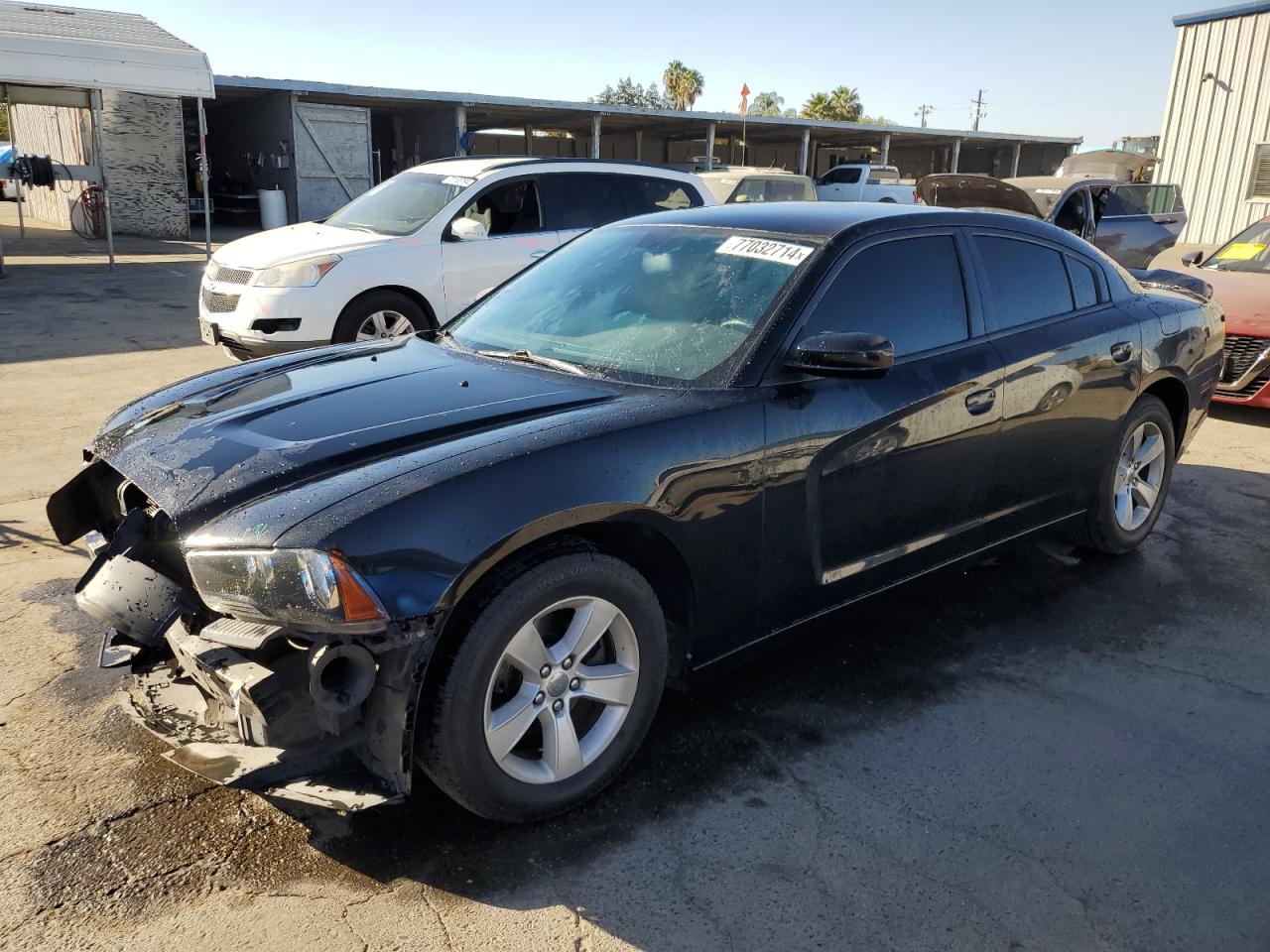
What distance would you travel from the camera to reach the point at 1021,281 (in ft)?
13.2

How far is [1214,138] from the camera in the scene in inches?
848

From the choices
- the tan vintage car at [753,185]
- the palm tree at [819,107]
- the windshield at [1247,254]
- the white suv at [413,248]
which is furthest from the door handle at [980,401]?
the palm tree at [819,107]

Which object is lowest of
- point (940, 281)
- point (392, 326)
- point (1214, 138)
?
point (392, 326)

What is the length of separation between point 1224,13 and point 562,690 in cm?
2461

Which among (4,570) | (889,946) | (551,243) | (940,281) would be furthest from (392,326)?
(889,946)

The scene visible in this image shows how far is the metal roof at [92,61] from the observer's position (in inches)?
525

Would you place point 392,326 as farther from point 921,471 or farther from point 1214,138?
point 1214,138

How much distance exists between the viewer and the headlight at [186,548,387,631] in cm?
224

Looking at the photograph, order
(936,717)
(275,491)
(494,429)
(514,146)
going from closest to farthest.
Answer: (275,491) → (494,429) → (936,717) → (514,146)

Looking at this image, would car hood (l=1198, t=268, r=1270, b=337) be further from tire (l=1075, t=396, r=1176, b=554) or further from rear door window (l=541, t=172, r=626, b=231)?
rear door window (l=541, t=172, r=626, b=231)

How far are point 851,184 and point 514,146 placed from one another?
17826 millimetres

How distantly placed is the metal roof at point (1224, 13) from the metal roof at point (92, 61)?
20265 mm

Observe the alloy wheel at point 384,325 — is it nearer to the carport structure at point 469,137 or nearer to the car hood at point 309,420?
the car hood at point 309,420

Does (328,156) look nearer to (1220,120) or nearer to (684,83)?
(1220,120)
